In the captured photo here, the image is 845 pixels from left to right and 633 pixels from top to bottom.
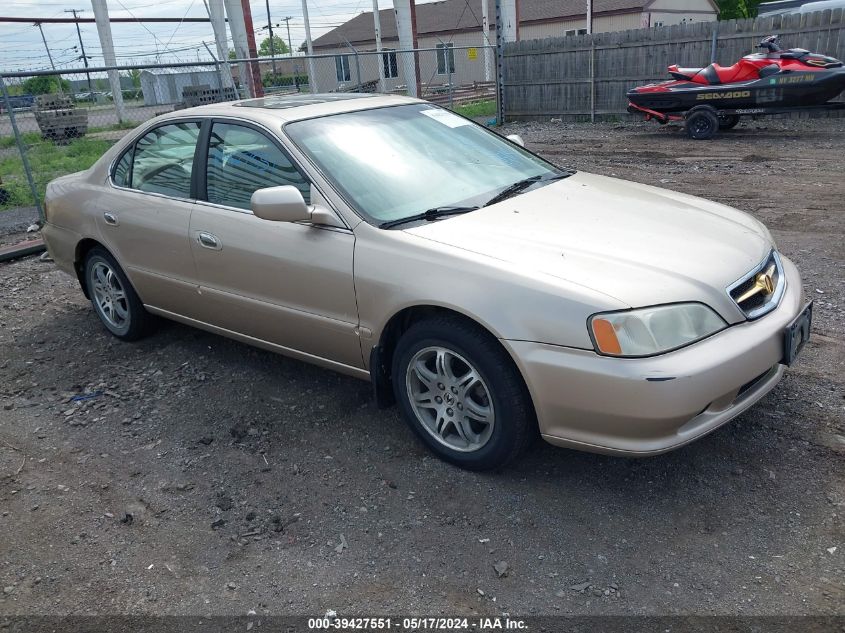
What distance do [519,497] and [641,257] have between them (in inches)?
45.3

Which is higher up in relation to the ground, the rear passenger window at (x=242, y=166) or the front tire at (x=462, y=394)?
the rear passenger window at (x=242, y=166)

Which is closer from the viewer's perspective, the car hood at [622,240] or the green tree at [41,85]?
the car hood at [622,240]

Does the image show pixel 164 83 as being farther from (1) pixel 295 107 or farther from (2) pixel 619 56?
(1) pixel 295 107

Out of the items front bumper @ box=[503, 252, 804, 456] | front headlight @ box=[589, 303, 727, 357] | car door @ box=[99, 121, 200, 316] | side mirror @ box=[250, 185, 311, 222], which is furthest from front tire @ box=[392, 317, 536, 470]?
car door @ box=[99, 121, 200, 316]

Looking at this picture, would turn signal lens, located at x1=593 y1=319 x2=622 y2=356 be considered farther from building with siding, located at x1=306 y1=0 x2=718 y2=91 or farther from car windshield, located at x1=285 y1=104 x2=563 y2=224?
building with siding, located at x1=306 y1=0 x2=718 y2=91

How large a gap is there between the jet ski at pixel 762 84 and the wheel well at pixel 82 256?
35.3 ft

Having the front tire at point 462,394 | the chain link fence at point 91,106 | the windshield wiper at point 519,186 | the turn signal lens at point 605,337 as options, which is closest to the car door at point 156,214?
the front tire at point 462,394

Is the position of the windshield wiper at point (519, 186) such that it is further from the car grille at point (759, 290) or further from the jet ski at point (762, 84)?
the jet ski at point (762, 84)

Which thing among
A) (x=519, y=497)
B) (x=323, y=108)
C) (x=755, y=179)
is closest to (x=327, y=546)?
(x=519, y=497)

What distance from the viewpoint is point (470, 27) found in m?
39.9

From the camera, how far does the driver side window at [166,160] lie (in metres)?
4.39

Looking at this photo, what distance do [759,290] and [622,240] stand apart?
24.3 inches

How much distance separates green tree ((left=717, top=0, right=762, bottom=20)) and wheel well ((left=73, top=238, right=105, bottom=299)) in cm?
4206

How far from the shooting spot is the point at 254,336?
4.17 meters
